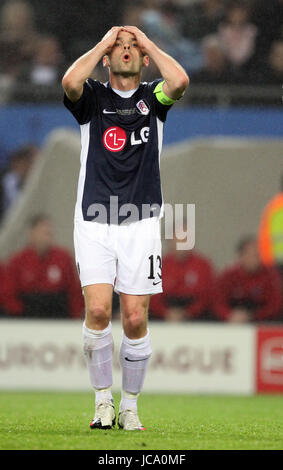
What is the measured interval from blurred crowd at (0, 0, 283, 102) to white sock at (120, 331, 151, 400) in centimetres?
787

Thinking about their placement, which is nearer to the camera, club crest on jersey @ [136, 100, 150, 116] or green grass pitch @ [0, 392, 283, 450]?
green grass pitch @ [0, 392, 283, 450]

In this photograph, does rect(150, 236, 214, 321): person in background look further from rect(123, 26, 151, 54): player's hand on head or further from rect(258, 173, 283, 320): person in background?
rect(123, 26, 151, 54): player's hand on head

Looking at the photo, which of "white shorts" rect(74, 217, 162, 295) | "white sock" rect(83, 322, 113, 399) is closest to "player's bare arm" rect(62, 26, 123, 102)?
"white shorts" rect(74, 217, 162, 295)

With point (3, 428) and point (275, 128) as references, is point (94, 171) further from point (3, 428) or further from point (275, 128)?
point (275, 128)

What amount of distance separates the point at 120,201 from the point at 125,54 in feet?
2.96

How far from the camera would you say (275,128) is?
43.7 ft

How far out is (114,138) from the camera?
6.19 m

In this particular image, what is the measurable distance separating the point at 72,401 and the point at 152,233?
4.05 m

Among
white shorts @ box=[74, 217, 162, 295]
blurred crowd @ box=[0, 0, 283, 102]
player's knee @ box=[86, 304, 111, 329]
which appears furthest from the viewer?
blurred crowd @ box=[0, 0, 283, 102]

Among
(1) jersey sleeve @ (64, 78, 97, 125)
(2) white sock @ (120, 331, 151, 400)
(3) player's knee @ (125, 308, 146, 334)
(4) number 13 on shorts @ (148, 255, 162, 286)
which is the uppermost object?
(1) jersey sleeve @ (64, 78, 97, 125)

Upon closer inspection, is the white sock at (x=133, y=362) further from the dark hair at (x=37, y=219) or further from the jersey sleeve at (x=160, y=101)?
the dark hair at (x=37, y=219)

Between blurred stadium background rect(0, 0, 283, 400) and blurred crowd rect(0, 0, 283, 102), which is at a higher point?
blurred crowd rect(0, 0, 283, 102)

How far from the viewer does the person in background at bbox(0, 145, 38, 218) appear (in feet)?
42.5
